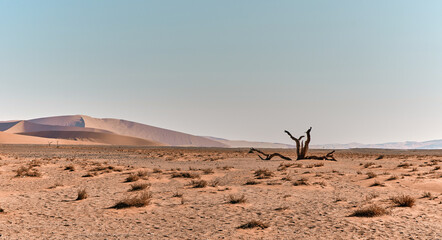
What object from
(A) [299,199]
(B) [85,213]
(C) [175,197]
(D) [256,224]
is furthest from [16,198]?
(A) [299,199]

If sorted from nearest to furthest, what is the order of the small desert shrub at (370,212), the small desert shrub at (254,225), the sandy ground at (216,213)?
the sandy ground at (216,213) < the small desert shrub at (254,225) < the small desert shrub at (370,212)

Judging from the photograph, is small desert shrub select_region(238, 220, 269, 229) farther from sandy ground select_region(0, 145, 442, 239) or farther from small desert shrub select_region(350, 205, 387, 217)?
small desert shrub select_region(350, 205, 387, 217)

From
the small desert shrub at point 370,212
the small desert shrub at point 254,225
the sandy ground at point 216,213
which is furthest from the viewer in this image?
the small desert shrub at point 370,212

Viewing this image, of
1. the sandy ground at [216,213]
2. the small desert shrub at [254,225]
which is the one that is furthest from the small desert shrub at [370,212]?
the small desert shrub at [254,225]

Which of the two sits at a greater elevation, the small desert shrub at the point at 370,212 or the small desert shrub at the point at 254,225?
the small desert shrub at the point at 370,212

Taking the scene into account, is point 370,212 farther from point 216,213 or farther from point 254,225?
point 216,213

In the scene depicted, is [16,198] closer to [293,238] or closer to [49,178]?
[49,178]

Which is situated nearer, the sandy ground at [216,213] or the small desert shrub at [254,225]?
the sandy ground at [216,213]

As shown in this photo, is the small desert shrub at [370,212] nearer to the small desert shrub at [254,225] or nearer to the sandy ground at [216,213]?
the sandy ground at [216,213]

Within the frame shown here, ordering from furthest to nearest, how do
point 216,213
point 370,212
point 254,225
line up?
point 216,213 < point 370,212 < point 254,225

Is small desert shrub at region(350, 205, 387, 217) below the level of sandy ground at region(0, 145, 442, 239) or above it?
above

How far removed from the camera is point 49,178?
1989 centimetres

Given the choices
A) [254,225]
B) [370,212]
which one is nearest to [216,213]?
[254,225]

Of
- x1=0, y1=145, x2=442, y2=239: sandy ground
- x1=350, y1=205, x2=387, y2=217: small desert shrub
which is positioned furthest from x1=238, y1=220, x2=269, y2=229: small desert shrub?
x1=350, y1=205, x2=387, y2=217: small desert shrub
